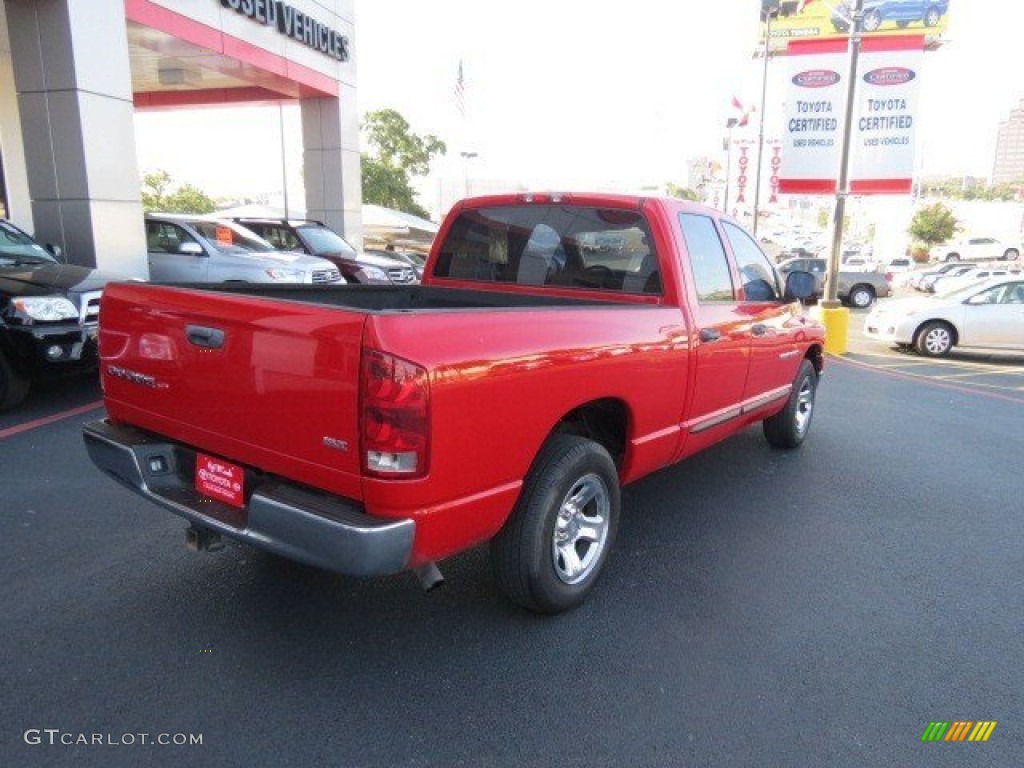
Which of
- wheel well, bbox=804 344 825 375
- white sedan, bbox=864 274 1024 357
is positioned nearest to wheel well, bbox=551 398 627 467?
wheel well, bbox=804 344 825 375

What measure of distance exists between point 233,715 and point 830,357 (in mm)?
11323

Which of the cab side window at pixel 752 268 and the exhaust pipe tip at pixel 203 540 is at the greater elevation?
the cab side window at pixel 752 268

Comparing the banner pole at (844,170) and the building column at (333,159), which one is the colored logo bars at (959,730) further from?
the building column at (333,159)

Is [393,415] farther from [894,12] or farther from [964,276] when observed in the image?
[964,276]

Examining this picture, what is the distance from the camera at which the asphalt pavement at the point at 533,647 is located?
8.16 ft

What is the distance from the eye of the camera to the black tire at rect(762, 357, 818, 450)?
18.7 feet

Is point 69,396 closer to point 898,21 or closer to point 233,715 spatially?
point 233,715

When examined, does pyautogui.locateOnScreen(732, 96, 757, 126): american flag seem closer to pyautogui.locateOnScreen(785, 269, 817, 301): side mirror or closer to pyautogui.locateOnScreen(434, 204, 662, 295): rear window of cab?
pyautogui.locateOnScreen(785, 269, 817, 301): side mirror

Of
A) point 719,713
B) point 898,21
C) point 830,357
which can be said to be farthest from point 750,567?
point 898,21

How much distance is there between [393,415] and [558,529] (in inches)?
45.5

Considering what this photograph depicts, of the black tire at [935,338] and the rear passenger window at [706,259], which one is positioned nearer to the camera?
the rear passenger window at [706,259]

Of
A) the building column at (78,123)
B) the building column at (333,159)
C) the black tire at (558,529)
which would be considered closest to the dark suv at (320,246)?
the building column at (333,159)

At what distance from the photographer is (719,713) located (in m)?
2.66

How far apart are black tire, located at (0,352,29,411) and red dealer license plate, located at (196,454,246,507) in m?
4.42
